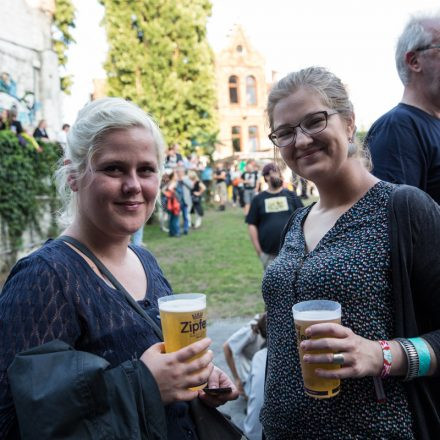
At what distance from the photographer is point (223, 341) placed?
528 centimetres

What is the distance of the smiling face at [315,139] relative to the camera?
1631 millimetres

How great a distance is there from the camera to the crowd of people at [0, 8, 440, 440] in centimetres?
118

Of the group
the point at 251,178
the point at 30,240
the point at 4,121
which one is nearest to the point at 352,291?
the point at 30,240

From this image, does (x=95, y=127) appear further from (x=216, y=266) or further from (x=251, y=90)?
(x=251, y=90)

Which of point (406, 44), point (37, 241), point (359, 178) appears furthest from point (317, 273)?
point (37, 241)

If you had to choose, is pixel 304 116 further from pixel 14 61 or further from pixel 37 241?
pixel 14 61

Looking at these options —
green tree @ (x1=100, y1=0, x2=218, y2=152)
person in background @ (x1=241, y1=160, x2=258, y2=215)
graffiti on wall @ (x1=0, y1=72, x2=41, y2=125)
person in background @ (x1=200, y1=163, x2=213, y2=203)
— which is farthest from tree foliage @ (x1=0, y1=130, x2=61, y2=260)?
green tree @ (x1=100, y1=0, x2=218, y2=152)

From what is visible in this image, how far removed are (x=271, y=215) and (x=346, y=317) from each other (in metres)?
4.38

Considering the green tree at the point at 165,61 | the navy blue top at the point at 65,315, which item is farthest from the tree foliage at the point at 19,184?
the green tree at the point at 165,61

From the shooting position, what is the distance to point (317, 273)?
1533mm

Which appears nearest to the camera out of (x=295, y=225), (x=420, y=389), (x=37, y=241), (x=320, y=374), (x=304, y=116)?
(x=320, y=374)

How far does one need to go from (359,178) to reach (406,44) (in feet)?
3.29

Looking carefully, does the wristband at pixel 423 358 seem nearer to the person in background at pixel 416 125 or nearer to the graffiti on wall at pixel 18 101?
the person in background at pixel 416 125

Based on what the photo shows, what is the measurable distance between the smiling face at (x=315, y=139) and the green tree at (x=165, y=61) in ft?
74.4
